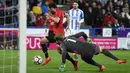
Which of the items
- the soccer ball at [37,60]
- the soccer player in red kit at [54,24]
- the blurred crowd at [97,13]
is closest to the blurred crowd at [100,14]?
the blurred crowd at [97,13]

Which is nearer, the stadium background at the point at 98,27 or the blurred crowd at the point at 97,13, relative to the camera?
the stadium background at the point at 98,27

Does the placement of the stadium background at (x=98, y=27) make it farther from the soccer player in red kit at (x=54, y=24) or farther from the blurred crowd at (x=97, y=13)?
the soccer player in red kit at (x=54, y=24)

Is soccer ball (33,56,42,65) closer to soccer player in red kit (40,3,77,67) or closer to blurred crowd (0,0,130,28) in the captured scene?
soccer player in red kit (40,3,77,67)

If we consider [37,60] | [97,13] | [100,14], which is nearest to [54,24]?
[37,60]

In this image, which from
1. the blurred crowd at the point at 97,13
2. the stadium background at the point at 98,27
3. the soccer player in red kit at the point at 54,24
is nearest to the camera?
the soccer player in red kit at the point at 54,24

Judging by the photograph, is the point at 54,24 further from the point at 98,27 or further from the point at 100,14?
the point at 100,14

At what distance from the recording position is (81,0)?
25453 mm

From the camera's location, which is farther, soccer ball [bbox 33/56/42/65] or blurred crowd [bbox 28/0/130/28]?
blurred crowd [bbox 28/0/130/28]

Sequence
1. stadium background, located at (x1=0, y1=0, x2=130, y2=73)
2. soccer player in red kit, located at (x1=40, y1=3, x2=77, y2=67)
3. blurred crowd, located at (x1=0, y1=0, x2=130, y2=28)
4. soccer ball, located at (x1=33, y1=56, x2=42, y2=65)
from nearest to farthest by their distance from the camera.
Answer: soccer player in red kit, located at (x1=40, y1=3, x2=77, y2=67), soccer ball, located at (x1=33, y1=56, x2=42, y2=65), stadium background, located at (x1=0, y1=0, x2=130, y2=73), blurred crowd, located at (x1=0, y1=0, x2=130, y2=28)

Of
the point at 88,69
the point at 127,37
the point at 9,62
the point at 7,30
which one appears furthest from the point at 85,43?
the point at 127,37

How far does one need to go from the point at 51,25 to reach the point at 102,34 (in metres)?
9.49

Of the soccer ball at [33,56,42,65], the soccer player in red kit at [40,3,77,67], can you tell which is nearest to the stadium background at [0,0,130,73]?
the soccer ball at [33,56,42,65]

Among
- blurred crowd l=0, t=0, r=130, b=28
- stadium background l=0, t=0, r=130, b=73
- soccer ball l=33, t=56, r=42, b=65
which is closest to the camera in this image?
soccer ball l=33, t=56, r=42, b=65

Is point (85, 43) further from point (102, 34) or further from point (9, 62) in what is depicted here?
point (102, 34)
